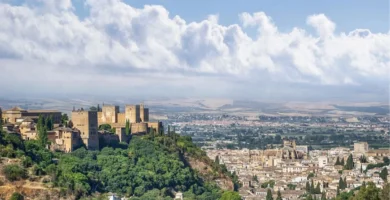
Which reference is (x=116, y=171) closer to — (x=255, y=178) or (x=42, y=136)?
(x=42, y=136)

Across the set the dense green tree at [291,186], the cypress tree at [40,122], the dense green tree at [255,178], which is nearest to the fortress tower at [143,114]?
the cypress tree at [40,122]

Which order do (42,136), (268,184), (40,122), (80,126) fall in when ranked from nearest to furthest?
1. (42,136)
2. (40,122)
3. (80,126)
4. (268,184)

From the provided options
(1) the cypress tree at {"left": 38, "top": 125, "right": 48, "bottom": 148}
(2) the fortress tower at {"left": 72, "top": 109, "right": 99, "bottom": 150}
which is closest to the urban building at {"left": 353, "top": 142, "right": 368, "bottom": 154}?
(2) the fortress tower at {"left": 72, "top": 109, "right": 99, "bottom": 150}

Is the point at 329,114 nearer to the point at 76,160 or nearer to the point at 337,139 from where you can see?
the point at 337,139

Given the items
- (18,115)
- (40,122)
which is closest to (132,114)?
(18,115)

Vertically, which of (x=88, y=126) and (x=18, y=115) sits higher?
(x=18, y=115)
